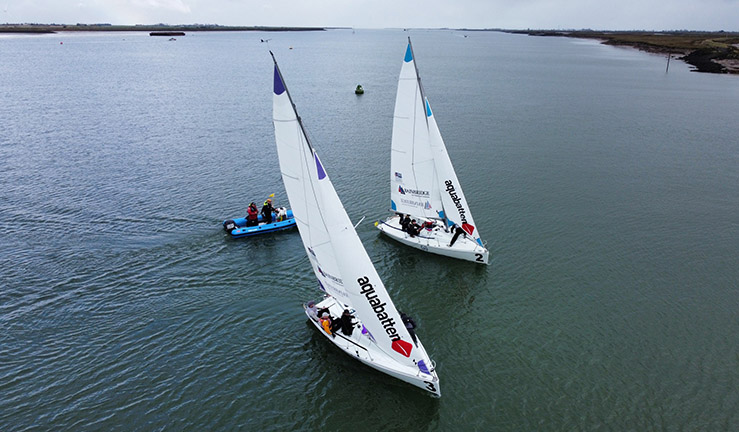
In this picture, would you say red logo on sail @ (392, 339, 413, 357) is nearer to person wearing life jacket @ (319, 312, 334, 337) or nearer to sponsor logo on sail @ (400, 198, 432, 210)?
person wearing life jacket @ (319, 312, 334, 337)

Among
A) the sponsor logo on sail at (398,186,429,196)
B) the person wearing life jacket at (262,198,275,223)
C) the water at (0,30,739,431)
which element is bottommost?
the water at (0,30,739,431)

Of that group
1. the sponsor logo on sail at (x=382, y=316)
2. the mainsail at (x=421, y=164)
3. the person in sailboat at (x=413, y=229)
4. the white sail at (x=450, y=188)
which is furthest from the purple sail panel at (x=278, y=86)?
the person in sailboat at (x=413, y=229)

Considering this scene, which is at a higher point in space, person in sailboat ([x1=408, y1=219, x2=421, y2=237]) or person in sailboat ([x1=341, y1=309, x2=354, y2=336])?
person in sailboat ([x1=408, y1=219, x2=421, y2=237])

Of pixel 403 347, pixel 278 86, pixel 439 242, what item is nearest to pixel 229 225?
pixel 439 242

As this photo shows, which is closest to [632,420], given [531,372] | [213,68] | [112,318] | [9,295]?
[531,372]

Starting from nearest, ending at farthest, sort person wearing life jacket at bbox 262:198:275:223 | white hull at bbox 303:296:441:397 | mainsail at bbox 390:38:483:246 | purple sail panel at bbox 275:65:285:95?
purple sail panel at bbox 275:65:285:95 → white hull at bbox 303:296:441:397 → mainsail at bbox 390:38:483:246 → person wearing life jacket at bbox 262:198:275:223

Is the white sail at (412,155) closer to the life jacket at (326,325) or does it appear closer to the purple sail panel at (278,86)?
the purple sail panel at (278,86)

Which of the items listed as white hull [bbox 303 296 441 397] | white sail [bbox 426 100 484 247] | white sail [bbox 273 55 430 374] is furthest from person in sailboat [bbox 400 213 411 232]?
white sail [bbox 273 55 430 374]

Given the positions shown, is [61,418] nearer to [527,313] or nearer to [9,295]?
[9,295]
